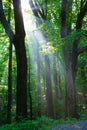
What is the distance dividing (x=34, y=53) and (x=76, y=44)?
13.8 meters

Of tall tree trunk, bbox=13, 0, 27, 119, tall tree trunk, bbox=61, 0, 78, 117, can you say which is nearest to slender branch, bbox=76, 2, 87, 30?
tall tree trunk, bbox=61, 0, 78, 117

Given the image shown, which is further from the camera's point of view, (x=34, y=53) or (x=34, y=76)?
(x=34, y=76)

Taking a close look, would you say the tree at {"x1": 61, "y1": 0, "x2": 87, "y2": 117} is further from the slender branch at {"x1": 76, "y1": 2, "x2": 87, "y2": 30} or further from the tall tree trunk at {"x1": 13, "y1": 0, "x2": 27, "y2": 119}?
the tall tree trunk at {"x1": 13, "y1": 0, "x2": 27, "y2": 119}

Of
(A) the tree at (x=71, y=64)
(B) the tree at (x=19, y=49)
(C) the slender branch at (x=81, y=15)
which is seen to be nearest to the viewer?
(B) the tree at (x=19, y=49)

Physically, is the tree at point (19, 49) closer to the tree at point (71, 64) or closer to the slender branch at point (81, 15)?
the tree at point (71, 64)

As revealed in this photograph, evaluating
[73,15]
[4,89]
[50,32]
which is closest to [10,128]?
[50,32]

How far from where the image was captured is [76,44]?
49.0 feet

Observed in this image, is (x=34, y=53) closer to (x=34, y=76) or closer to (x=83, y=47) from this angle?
(x=34, y=76)

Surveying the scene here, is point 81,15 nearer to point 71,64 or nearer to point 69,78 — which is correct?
point 71,64

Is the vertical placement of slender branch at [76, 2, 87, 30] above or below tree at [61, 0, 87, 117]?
above

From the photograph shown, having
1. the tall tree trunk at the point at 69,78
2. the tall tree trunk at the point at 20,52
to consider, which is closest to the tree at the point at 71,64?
the tall tree trunk at the point at 69,78

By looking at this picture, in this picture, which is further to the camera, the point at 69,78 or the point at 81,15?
the point at 69,78

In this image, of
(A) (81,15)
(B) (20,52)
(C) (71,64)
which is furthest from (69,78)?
(B) (20,52)

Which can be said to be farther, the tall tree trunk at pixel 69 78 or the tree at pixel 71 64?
the tree at pixel 71 64
